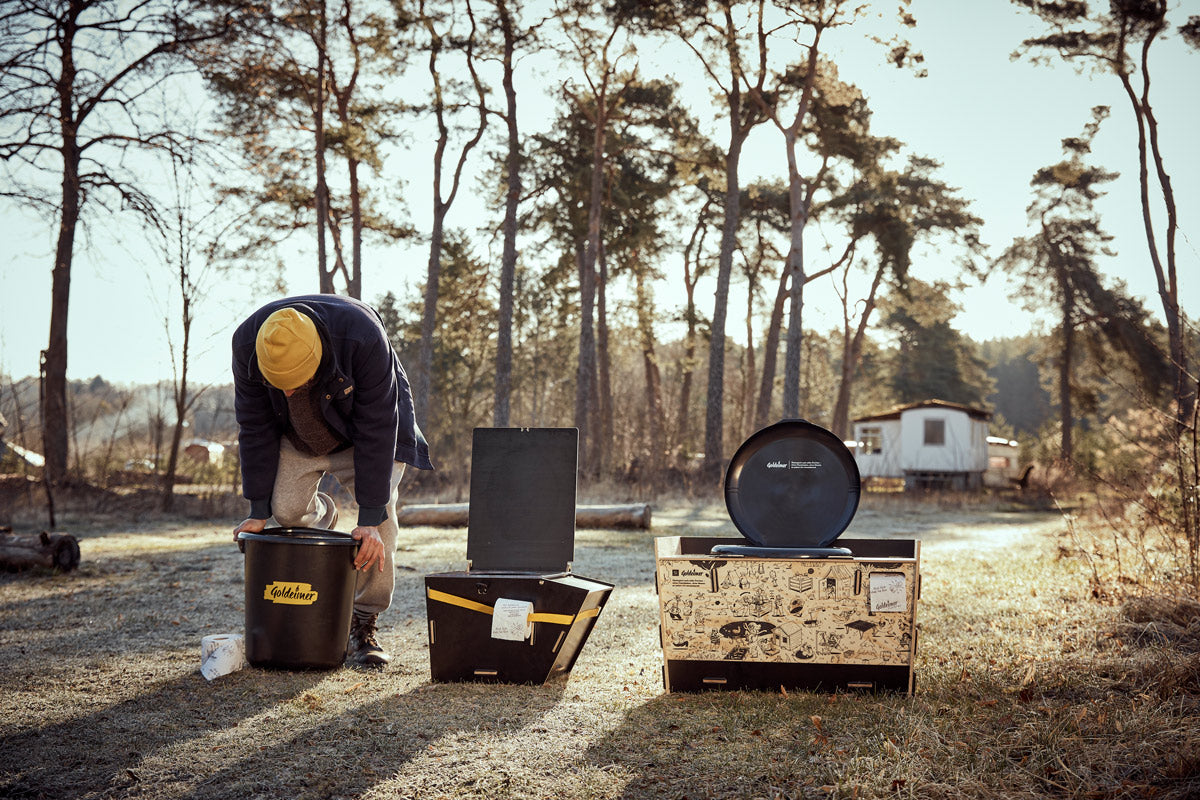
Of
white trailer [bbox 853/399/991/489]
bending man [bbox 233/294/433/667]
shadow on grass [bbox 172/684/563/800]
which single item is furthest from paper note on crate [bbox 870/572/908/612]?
white trailer [bbox 853/399/991/489]

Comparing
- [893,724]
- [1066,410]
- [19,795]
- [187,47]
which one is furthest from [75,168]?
[1066,410]

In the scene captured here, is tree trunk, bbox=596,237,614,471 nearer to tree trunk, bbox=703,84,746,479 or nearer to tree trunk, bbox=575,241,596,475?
tree trunk, bbox=575,241,596,475

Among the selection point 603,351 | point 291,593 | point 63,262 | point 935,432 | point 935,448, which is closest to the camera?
point 291,593

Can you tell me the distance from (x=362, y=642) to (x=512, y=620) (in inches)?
38.9

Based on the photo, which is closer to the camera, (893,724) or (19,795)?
(19,795)

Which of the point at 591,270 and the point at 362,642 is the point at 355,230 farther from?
the point at 362,642

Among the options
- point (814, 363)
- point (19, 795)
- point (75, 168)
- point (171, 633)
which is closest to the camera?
point (19, 795)

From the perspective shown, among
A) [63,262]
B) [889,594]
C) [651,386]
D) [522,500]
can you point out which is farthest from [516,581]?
[651,386]

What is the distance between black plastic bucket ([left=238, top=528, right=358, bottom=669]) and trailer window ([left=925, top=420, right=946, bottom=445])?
31602 mm

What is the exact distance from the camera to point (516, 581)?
3.91m

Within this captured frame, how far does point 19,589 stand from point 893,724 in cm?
612

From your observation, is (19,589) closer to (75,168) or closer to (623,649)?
(623,649)

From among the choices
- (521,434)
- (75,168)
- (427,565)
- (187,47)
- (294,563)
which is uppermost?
(187,47)

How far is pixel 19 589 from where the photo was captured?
642cm
